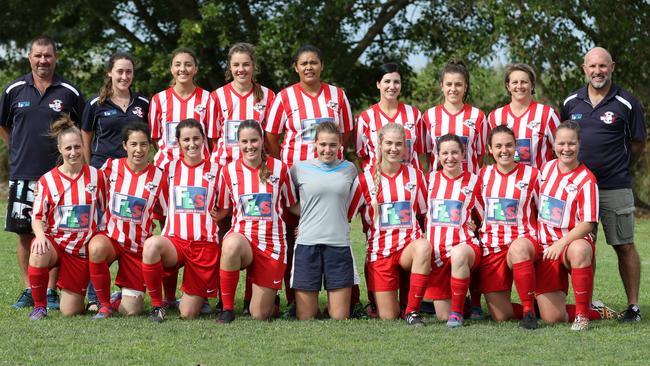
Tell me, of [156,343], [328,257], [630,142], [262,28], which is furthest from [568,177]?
[262,28]

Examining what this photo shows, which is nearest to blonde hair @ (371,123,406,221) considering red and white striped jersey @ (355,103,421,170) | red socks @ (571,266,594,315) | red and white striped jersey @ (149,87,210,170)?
red and white striped jersey @ (355,103,421,170)

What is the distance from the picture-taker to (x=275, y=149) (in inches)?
273

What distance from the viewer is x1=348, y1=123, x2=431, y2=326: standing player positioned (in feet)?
21.1

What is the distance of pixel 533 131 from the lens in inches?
261

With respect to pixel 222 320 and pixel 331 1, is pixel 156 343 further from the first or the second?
pixel 331 1

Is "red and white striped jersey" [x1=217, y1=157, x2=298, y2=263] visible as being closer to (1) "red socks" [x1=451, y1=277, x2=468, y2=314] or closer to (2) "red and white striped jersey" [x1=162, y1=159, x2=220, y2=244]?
(2) "red and white striped jersey" [x1=162, y1=159, x2=220, y2=244]

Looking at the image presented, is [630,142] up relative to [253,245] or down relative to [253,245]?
up

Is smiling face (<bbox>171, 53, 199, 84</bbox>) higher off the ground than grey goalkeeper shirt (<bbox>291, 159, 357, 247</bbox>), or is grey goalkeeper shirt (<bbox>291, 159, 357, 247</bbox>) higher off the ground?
smiling face (<bbox>171, 53, 199, 84</bbox>)

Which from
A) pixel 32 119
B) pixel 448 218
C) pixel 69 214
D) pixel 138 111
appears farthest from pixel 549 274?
pixel 32 119

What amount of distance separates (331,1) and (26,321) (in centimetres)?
1148

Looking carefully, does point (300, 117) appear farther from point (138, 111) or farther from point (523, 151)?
point (523, 151)

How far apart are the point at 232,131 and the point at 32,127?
1.38 meters

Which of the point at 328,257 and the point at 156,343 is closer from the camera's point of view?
the point at 156,343

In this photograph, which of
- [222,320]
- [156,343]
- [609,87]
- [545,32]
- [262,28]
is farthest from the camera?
[262,28]
